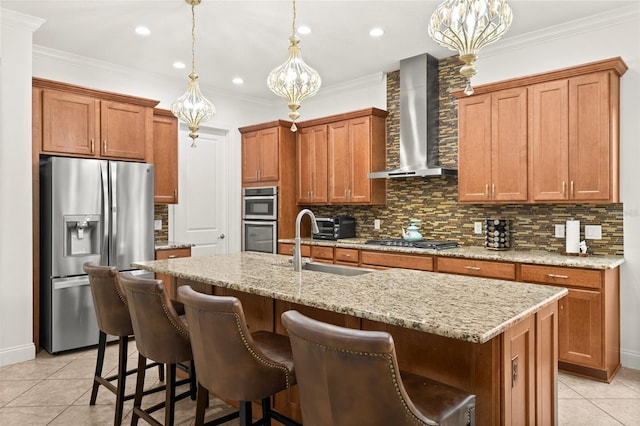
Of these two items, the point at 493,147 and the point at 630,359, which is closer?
the point at 630,359

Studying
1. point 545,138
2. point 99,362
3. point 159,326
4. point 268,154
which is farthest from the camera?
point 268,154

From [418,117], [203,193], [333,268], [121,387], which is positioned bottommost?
[121,387]

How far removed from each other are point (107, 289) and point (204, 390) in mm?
942

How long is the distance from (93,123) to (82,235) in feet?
3.58

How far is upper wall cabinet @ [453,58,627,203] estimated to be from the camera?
337 centimetres

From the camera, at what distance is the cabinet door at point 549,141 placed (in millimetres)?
3541

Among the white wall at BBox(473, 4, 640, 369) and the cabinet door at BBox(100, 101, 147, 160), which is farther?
the cabinet door at BBox(100, 101, 147, 160)

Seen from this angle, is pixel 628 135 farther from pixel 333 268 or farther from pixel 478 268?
pixel 333 268

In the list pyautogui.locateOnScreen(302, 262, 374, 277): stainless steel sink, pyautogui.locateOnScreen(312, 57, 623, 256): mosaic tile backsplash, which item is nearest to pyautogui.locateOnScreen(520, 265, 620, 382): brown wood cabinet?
pyautogui.locateOnScreen(312, 57, 623, 256): mosaic tile backsplash

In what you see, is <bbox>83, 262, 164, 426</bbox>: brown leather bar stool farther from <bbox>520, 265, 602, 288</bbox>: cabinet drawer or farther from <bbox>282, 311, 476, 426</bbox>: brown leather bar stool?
<bbox>520, 265, 602, 288</bbox>: cabinet drawer

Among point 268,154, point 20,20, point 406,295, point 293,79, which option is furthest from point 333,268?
point 20,20

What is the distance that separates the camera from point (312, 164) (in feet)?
18.3

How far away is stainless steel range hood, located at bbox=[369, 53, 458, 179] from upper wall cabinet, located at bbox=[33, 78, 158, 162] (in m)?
2.55

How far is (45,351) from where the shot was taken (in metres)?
3.93
